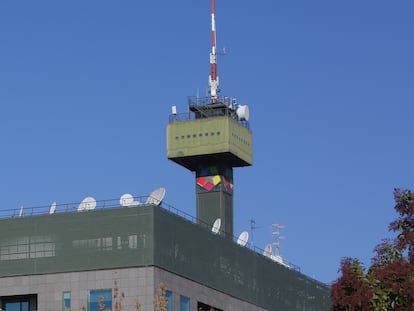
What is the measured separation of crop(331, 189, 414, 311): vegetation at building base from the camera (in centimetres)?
4616

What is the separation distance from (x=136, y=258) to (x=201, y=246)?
8310mm

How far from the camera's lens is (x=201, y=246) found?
95375 mm

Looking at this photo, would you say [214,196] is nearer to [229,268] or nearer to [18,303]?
[229,268]

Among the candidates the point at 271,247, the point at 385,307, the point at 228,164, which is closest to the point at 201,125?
the point at 228,164

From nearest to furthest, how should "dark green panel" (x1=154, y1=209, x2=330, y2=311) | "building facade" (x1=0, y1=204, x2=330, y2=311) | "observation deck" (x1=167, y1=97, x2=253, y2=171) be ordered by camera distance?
"building facade" (x1=0, y1=204, x2=330, y2=311)
"dark green panel" (x1=154, y1=209, x2=330, y2=311)
"observation deck" (x1=167, y1=97, x2=253, y2=171)

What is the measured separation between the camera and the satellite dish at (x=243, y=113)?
130 metres

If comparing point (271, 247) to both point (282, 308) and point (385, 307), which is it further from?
point (385, 307)

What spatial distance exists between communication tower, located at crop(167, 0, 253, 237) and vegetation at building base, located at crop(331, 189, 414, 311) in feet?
247

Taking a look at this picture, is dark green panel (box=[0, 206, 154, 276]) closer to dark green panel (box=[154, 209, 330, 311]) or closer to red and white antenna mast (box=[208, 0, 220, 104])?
dark green panel (box=[154, 209, 330, 311])

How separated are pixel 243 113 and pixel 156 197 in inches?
1544

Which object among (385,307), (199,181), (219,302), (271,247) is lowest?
(385,307)

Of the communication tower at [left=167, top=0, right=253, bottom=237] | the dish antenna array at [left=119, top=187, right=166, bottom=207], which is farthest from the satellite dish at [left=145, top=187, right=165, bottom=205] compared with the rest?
the communication tower at [left=167, top=0, right=253, bottom=237]

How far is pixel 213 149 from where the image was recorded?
124562 millimetres

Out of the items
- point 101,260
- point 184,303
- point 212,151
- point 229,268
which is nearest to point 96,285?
point 101,260
